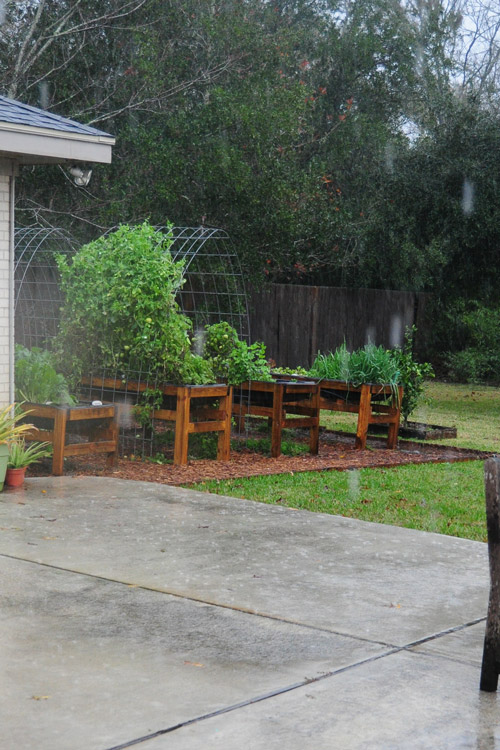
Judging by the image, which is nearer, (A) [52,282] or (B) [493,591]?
(B) [493,591]

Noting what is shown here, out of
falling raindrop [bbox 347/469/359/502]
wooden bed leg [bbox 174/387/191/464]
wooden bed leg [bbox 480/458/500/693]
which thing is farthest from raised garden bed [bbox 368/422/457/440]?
wooden bed leg [bbox 480/458/500/693]

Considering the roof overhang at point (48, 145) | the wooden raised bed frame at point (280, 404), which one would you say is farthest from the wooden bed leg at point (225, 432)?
the roof overhang at point (48, 145)

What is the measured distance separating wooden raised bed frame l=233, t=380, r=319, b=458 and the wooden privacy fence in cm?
736

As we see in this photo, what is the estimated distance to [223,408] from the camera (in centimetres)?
970

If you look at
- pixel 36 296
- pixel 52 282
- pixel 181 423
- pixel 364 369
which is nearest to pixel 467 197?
pixel 364 369

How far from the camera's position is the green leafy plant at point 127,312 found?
923 centimetres

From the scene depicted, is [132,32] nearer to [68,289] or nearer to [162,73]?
[162,73]

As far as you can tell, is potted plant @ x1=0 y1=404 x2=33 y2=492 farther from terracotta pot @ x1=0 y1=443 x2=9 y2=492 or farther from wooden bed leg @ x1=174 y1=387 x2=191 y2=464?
wooden bed leg @ x1=174 y1=387 x2=191 y2=464

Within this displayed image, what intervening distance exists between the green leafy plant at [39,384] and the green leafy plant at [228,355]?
1.78 meters

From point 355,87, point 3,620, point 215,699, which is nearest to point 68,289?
point 3,620

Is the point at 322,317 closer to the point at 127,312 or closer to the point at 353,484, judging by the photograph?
the point at 127,312

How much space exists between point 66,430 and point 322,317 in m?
12.2

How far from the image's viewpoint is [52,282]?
13.2 meters

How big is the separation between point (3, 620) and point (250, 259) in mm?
12047
